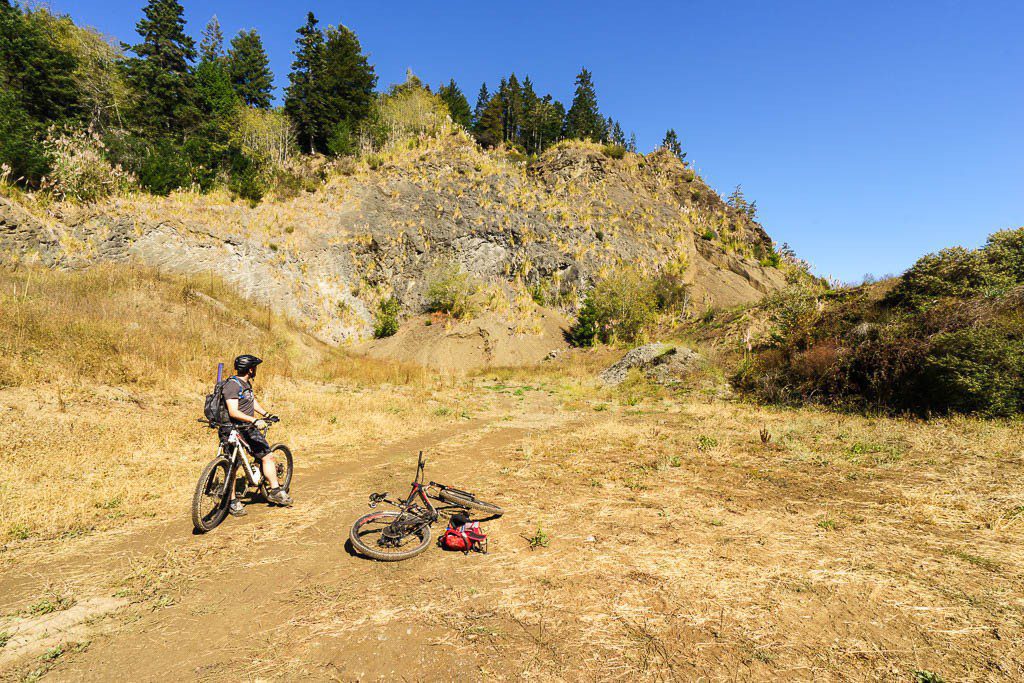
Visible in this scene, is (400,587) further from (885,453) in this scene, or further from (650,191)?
(650,191)

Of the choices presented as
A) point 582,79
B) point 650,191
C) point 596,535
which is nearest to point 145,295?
point 596,535

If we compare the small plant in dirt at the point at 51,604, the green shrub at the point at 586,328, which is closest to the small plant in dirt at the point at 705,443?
the small plant in dirt at the point at 51,604

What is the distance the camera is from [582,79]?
6988cm

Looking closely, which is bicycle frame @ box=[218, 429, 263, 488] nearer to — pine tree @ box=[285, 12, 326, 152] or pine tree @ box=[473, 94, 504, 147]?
pine tree @ box=[285, 12, 326, 152]

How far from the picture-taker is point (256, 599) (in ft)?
14.8

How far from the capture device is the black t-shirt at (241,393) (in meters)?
6.44

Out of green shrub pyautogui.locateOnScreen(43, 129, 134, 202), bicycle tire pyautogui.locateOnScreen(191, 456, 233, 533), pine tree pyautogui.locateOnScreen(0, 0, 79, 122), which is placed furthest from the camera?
pine tree pyautogui.locateOnScreen(0, 0, 79, 122)

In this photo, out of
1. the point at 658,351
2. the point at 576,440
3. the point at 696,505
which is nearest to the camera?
the point at 696,505

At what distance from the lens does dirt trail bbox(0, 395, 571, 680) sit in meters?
3.55

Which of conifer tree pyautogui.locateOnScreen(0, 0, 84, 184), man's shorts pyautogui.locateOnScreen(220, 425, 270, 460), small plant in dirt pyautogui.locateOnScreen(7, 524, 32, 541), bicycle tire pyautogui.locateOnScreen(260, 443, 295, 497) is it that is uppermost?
Answer: conifer tree pyautogui.locateOnScreen(0, 0, 84, 184)

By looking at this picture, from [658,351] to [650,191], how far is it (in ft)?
105

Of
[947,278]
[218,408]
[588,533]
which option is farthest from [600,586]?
[947,278]

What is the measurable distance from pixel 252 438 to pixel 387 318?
23922mm

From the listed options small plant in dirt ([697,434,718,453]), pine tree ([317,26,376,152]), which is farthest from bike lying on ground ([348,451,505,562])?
pine tree ([317,26,376,152])
